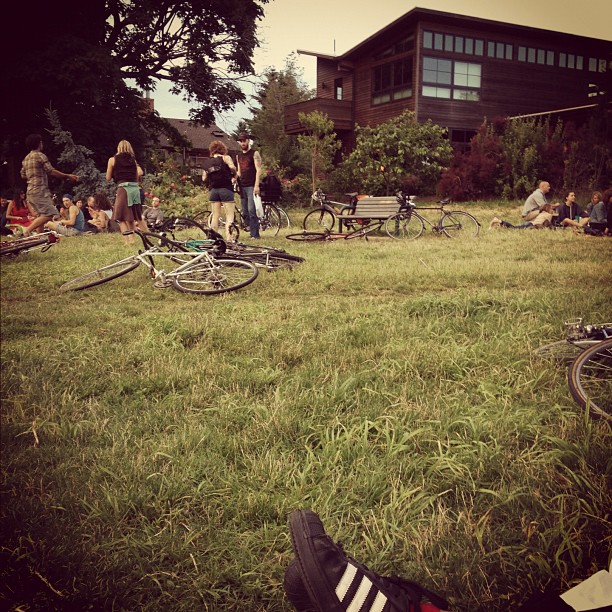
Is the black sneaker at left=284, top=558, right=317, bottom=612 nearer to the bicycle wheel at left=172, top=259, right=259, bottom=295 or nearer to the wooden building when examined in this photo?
the bicycle wheel at left=172, top=259, right=259, bottom=295

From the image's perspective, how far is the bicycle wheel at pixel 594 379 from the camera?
105 inches

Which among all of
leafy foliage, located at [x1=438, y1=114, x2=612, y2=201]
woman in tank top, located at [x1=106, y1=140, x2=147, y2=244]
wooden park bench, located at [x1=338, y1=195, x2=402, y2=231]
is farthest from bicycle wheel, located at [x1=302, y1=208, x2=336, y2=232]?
leafy foliage, located at [x1=438, y1=114, x2=612, y2=201]

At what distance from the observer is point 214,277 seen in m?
5.96

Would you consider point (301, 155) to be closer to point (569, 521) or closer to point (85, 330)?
point (85, 330)

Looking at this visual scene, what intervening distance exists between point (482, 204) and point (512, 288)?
13.8 m

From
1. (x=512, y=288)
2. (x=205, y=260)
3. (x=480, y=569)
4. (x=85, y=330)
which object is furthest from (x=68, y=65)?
(x=480, y=569)

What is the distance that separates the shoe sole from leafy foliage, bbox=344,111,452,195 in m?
19.2

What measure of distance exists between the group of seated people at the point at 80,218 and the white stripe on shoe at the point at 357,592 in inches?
448

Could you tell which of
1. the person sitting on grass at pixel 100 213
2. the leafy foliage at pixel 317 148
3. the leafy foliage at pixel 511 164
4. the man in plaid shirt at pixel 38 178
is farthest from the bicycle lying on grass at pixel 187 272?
the leafy foliage at pixel 511 164

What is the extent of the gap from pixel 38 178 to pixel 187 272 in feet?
20.5

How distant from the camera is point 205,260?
5.98 meters

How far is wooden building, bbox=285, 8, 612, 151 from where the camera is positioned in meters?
24.1

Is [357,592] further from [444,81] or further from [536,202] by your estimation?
[444,81]

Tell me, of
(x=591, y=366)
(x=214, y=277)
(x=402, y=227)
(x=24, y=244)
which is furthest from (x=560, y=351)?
(x=402, y=227)
